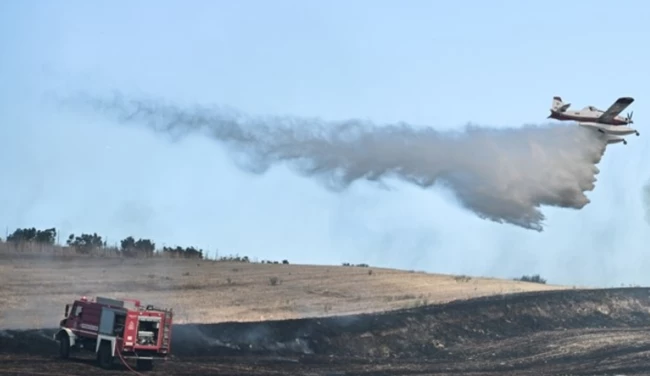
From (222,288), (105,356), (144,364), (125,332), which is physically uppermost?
(222,288)

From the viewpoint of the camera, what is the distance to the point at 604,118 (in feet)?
185

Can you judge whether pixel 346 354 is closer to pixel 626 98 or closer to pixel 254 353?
pixel 254 353

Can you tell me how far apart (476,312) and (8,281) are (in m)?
30.3

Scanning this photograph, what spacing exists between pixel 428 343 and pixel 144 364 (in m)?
19.1

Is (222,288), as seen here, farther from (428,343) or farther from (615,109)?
(615,109)

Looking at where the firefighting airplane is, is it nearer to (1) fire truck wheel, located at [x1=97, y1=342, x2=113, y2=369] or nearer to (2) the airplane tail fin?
(2) the airplane tail fin

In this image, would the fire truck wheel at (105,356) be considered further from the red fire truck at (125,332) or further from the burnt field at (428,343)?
the burnt field at (428,343)

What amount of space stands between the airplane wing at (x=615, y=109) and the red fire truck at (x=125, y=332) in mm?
27500

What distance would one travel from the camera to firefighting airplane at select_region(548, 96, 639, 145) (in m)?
55.7

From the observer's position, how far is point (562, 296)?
215ft

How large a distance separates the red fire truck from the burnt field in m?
0.80

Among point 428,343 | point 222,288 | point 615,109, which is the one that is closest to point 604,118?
point 615,109

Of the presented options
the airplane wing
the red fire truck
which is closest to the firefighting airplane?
the airplane wing

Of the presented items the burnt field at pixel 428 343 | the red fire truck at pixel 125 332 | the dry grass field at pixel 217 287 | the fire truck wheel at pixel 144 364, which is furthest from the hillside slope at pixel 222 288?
the fire truck wheel at pixel 144 364
